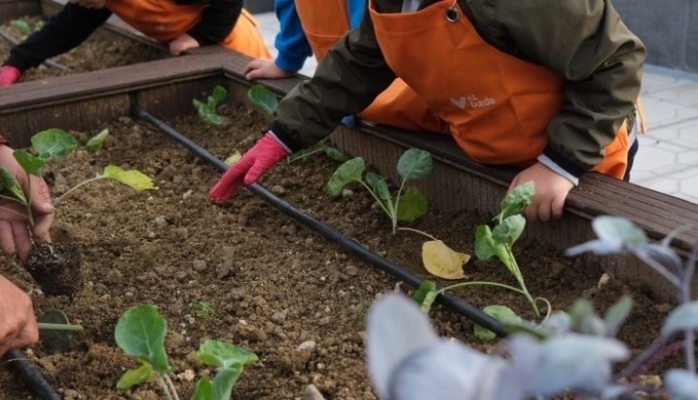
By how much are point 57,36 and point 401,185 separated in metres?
2.16

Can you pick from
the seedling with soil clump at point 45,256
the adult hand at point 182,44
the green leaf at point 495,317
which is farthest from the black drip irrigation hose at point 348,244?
the adult hand at point 182,44

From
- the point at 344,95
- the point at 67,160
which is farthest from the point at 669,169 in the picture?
the point at 67,160

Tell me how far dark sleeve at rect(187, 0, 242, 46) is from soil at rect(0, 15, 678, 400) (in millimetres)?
1028

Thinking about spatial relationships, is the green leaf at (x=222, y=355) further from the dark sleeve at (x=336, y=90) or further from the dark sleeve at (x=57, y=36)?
the dark sleeve at (x=57, y=36)

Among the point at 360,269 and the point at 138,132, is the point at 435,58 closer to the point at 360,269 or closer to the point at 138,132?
the point at 360,269

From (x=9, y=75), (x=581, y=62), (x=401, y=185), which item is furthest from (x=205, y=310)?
(x=9, y=75)

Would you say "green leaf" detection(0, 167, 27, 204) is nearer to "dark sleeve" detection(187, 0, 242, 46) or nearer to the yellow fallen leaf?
the yellow fallen leaf

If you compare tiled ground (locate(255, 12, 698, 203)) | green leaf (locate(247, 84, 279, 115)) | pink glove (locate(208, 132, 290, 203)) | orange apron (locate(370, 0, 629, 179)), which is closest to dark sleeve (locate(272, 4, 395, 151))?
pink glove (locate(208, 132, 290, 203))

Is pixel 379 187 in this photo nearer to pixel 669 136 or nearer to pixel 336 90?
pixel 336 90

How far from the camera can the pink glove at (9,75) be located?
3.73 meters

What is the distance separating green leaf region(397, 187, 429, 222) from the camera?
2115 millimetres

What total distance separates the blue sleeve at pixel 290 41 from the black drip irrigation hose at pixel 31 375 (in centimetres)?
144

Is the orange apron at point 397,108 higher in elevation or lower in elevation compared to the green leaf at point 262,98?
higher

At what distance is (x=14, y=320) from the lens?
4.92ft
